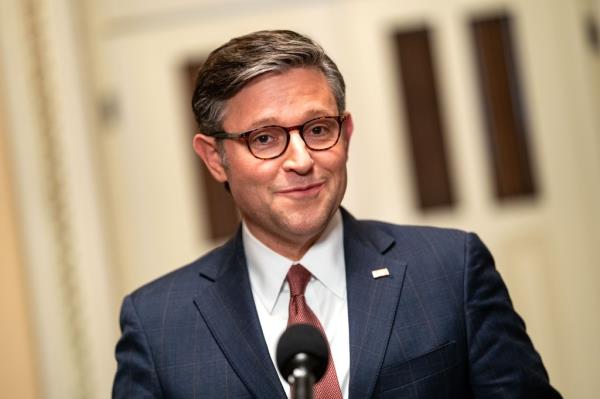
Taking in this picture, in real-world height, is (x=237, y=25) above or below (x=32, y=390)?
above

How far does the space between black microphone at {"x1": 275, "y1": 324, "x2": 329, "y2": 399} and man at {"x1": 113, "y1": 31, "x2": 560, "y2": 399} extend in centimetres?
33

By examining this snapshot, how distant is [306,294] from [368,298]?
0.14 m

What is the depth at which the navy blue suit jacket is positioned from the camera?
147 centimetres

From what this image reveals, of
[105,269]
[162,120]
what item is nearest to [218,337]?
[105,269]

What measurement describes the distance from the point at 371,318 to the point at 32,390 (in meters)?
1.47

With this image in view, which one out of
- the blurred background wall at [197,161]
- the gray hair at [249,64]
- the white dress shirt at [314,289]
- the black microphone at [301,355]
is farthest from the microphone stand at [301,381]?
the blurred background wall at [197,161]

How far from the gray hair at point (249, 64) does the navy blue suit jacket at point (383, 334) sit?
36 centimetres

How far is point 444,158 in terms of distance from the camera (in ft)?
9.81

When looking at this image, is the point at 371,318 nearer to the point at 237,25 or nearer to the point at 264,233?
the point at 264,233

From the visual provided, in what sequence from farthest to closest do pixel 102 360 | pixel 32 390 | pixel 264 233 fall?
pixel 102 360 → pixel 32 390 → pixel 264 233

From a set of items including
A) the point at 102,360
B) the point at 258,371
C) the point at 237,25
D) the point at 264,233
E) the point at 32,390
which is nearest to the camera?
the point at 258,371

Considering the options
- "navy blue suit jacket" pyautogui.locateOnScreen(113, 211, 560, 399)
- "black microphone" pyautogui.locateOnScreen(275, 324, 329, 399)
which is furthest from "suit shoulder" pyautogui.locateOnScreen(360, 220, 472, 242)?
"black microphone" pyautogui.locateOnScreen(275, 324, 329, 399)

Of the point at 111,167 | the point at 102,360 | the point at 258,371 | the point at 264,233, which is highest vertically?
the point at 111,167

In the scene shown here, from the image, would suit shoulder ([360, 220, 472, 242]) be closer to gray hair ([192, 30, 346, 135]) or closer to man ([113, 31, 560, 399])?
man ([113, 31, 560, 399])
